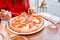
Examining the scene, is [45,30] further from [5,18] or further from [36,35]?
[5,18]

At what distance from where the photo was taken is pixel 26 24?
3.13 feet

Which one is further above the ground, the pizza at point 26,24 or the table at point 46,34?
the pizza at point 26,24

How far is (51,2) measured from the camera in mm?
2375

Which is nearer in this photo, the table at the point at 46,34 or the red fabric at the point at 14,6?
the table at the point at 46,34

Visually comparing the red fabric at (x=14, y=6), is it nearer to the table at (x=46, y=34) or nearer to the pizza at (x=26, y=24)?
the pizza at (x=26, y=24)

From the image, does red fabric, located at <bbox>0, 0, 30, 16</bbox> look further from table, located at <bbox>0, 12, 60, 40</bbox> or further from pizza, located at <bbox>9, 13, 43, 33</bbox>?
table, located at <bbox>0, 12, 60, 40</bbox>

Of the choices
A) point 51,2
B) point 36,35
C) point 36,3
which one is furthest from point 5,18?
point 51,2

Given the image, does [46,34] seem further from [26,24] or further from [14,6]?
[14,6]

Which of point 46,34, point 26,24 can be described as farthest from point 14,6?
point 46,34

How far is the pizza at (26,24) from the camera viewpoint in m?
0.90

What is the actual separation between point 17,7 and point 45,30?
1.80 ft

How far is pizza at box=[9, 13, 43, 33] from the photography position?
0.90 m

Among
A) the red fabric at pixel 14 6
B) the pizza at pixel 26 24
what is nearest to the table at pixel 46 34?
the pizza at pixel 26 24

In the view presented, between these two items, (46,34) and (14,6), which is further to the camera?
(14,6)
